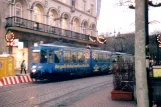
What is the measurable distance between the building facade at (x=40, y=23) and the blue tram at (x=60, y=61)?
7.50 metres

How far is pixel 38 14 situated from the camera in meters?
37.0

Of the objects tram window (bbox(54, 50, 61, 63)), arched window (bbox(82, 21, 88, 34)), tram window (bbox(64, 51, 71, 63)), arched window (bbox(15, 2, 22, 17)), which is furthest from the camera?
arched window (bbox(82, 21, 88, 34))

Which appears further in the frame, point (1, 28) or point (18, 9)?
point (18, 9)

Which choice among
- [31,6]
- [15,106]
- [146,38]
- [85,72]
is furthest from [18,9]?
[146,38]

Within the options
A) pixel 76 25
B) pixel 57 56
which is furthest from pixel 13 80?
pixel 76 25

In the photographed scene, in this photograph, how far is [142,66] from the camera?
5.73 metres

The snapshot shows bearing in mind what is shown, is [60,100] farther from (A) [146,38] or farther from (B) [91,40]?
(B) [91,40]

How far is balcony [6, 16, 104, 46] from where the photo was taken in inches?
1181

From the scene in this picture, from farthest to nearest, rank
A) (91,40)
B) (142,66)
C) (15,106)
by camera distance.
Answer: (91,40) < (15,106) < (142,66)

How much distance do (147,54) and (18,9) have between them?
29.2 meters

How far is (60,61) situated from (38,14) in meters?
15.9

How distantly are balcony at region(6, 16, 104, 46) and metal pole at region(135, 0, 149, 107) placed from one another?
25250mm

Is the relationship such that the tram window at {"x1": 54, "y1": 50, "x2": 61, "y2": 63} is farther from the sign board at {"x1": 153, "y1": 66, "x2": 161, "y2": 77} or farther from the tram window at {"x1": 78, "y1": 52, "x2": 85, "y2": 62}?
the sign board at {"x1": 153, "y1": 66, "x2": 161, "y2": 77}

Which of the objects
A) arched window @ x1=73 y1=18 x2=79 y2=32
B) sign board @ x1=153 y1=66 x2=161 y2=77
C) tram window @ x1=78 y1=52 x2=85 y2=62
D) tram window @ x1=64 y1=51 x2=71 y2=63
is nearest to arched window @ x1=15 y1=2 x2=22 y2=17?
tram window @ x1=78 y1=52 x2=85 y2=62
